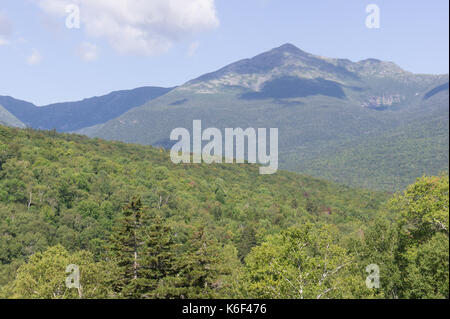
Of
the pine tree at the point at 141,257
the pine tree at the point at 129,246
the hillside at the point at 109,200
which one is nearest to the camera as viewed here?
the pine tree at the point at 141,257

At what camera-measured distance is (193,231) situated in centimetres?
5228

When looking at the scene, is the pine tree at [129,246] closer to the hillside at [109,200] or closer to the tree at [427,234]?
the hillside at [109,200]

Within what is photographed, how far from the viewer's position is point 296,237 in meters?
27.5

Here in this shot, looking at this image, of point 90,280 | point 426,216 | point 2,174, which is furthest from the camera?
point 2,174

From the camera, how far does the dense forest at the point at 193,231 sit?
24.9 metres

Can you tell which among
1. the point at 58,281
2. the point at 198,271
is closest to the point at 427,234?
the point at 198,271

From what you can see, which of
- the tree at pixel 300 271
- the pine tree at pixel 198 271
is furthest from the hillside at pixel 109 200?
the tree at pixel 300 271

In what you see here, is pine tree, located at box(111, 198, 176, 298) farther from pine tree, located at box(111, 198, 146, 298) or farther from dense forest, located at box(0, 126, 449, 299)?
dense forest, located at box(0, 126, 449, 299)

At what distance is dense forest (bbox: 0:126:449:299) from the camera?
24.9 metres

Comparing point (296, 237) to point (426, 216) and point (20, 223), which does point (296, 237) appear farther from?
point (20, 223)

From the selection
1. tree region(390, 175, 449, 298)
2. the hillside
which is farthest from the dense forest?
the hillside

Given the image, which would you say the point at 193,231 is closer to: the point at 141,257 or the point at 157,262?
the point at 141,257
